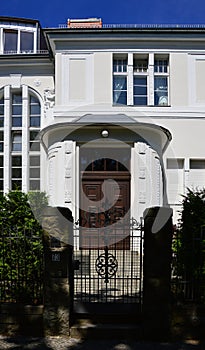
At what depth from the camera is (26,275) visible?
6.45 meters

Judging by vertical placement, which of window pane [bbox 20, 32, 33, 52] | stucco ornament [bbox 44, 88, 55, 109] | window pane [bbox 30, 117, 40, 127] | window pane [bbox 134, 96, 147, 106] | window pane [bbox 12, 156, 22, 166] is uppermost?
window pane [bbox 20, 32, 33, 52]

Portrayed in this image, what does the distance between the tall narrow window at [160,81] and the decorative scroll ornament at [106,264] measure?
993 centimetres

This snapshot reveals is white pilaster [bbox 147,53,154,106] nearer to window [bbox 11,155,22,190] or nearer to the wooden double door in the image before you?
the wooden double door

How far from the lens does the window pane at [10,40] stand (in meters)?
18.8

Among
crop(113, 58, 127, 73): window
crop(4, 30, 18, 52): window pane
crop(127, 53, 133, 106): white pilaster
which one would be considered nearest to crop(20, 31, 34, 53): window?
crop(4, 30, 18, 52): window pane

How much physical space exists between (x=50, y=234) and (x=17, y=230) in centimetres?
76

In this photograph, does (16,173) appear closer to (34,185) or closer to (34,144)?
(34,185)

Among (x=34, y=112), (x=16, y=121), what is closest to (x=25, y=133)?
(x=16, y=121)

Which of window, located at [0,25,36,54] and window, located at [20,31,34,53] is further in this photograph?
window, located at [20,31,34,53]

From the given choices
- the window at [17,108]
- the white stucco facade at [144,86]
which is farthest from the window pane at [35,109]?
the white stucco facade at [144,86]

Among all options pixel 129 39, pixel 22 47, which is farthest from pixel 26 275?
pixel 22 47

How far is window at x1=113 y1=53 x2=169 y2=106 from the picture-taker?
15711 mm

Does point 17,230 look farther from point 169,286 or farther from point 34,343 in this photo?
point 169,286

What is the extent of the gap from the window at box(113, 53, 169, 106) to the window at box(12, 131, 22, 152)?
4.44 meters
